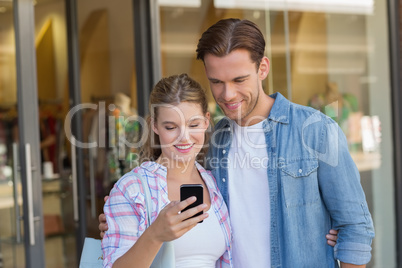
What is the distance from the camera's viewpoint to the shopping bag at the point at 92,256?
1870mm

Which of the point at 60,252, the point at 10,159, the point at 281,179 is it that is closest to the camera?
the point at 281,179

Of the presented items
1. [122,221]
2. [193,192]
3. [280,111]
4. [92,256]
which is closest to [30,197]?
[92,256]

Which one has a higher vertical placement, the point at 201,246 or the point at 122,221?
the point at 122,221

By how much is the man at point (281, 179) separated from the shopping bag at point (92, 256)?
0.08m

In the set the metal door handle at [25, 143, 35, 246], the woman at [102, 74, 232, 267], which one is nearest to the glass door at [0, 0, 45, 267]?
the metal door handle at [25, 143, 35, 246]

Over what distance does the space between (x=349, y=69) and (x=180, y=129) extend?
332 centimetres

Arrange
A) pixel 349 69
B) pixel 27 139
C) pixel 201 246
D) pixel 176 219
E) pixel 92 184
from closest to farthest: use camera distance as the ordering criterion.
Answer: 1. pixel 176 219
2. pixel 201 246
3. pixel 27 139
4. pixel 349 69
5. pixel 92 184

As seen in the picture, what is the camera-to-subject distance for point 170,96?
→ 1.89 m

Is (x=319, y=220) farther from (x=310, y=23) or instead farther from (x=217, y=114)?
(x=310, y=23)

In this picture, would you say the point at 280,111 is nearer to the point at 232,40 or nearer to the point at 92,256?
the point at 232,40

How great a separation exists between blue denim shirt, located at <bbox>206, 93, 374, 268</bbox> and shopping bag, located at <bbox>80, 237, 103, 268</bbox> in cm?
48

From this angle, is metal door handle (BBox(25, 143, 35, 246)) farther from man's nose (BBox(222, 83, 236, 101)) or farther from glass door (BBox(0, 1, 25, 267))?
man's nose (BBox(222, 83, 236, 101))

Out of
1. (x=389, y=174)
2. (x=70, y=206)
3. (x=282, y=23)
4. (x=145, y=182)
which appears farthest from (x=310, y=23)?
(x=145, y=182)

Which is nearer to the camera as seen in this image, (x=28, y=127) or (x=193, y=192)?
(x=193, y=192)
